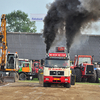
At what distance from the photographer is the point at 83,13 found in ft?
65.4

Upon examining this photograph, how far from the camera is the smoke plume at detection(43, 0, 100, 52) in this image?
20106mm

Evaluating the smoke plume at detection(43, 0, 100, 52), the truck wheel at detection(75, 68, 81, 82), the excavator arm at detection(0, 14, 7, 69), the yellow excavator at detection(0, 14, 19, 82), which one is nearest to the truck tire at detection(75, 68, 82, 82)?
the truck wheel at detection(75, 68, 81, 82)

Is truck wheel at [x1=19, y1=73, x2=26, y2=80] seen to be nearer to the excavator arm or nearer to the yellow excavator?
the yellow excavator

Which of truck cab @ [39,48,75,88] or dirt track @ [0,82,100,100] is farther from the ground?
truck cab @ [39,48,75,88]

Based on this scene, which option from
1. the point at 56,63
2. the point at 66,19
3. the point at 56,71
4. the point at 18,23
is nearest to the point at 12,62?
the point at 66,19

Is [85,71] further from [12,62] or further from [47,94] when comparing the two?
[47,94]

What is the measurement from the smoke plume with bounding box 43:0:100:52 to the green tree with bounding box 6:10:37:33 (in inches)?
2190

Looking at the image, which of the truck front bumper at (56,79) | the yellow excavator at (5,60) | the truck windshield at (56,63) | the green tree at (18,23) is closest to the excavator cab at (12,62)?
the yellow excavator at (5,60)

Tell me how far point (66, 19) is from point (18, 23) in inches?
→ 2364

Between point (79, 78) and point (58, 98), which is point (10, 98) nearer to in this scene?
point (58, 98)

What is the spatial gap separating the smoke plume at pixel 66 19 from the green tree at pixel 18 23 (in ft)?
182

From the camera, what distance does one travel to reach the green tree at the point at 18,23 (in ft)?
262

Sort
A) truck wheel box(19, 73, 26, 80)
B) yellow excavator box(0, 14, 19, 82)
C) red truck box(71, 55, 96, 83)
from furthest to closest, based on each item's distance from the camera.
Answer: truck wheel box(19, 73, 26, 80), yellow excavator box(0, 14, 19, 82), red truck box(71, 55, 96, 83)

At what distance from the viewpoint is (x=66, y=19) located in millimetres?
22875
